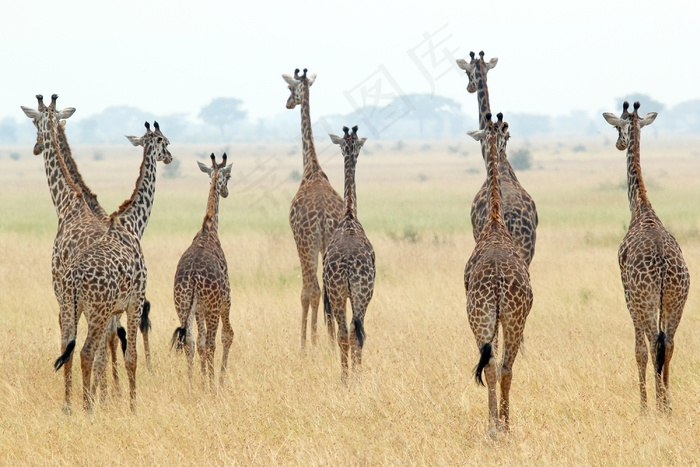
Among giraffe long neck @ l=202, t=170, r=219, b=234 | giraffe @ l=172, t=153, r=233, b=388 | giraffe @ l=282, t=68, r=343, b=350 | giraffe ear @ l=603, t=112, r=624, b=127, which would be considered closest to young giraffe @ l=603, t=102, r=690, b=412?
giraffe ear @ l=603, t=112, r=624, b=127

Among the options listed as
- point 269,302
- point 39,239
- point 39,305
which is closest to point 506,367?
point 269,302

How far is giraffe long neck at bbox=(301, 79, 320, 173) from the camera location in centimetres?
998

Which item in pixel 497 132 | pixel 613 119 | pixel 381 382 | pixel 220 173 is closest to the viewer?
pixel 497 132

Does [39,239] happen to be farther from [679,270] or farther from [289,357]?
[679,270]

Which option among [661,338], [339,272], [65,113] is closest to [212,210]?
[339,272]

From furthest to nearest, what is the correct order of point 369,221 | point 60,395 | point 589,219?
point 369,221 → point 589,219 → point 60,395

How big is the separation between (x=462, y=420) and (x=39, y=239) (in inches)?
532

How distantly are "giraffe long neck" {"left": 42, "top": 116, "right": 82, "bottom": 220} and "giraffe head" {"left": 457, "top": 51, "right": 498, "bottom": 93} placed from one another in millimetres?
5048

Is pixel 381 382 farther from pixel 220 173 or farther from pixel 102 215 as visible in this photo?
pixel 102 215

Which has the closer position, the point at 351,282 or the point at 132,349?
the point at 132,349

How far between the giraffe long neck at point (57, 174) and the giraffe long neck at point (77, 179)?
94 millimetres

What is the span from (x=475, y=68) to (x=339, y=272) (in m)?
3.89

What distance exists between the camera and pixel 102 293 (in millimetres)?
6039

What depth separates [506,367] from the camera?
18.3 ft
